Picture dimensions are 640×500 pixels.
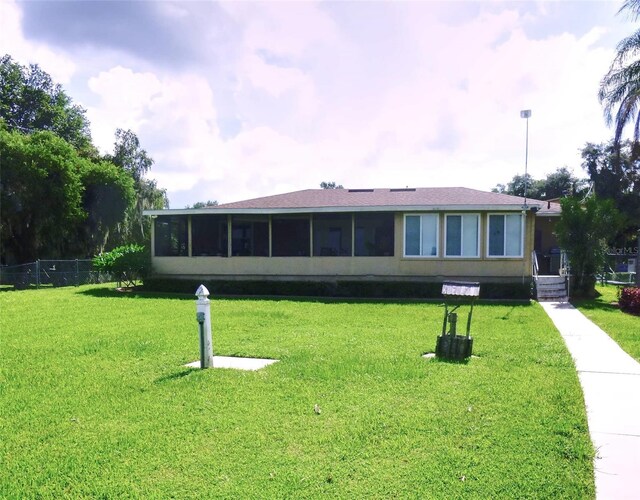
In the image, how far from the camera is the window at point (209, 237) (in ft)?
64.4

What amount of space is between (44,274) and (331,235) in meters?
13.4

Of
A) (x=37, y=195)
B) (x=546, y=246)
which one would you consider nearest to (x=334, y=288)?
(x=546, y=246)

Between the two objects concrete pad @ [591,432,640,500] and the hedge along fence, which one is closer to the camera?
concrete pad @ [591,432,640,500]

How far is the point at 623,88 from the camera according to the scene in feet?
58.9

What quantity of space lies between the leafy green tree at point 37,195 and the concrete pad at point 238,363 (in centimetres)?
2364

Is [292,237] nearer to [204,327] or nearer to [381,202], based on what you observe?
[381,202]

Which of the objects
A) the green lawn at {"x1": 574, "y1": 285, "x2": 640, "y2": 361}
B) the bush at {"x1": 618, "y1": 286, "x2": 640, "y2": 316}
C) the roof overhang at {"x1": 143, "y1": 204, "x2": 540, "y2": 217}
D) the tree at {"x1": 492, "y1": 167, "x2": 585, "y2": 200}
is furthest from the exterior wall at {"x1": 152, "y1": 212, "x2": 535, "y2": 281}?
the tree at {"x1": 492, "y1": 167, "x2": 585, "y2": 200}

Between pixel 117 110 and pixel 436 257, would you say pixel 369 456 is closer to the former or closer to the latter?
pixel 436 257

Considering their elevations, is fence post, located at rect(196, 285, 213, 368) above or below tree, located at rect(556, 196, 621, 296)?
below

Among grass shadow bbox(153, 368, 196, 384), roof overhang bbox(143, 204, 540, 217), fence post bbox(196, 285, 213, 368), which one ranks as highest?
roof overhang bbox(143, 204, 540, 217)

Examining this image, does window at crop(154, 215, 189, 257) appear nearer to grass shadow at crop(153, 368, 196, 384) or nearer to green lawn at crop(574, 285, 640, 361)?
grass shadow at crop(153, 368, 196, 384)

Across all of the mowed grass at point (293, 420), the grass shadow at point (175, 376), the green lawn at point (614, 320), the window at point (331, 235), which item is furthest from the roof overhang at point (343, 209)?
the grass shadow at point (175, 376)

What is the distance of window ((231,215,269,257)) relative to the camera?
1914 cm

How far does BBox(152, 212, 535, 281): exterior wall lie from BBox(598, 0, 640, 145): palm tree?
5978 mm
